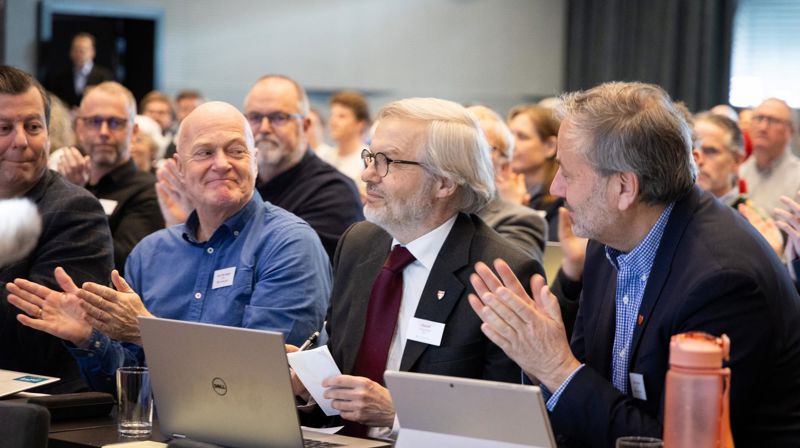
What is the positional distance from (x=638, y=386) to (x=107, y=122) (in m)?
3.68

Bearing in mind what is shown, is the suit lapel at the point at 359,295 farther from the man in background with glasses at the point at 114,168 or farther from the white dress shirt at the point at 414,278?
the man in background with glasses at the point at 114,168

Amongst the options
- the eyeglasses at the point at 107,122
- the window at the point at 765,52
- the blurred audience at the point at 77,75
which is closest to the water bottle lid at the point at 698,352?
the eyeglasses at the point at 107,122

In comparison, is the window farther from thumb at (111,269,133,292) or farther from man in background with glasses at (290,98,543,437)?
thumb at (111,269,133,292)

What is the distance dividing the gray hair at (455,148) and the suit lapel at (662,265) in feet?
1.97

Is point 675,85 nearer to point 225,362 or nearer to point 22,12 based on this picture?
point 22,12

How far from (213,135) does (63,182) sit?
600 millimetres

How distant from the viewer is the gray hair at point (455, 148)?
2.70 metres

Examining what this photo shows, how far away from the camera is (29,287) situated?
2746 millimetres

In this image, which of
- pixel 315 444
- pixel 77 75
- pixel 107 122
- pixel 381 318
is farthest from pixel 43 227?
pixel 77 75

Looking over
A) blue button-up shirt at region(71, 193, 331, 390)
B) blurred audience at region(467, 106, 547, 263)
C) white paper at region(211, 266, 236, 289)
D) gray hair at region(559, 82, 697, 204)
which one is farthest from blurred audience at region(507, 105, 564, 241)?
gray hair at region(559, 82, 697, 204)

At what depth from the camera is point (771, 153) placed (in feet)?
24.0

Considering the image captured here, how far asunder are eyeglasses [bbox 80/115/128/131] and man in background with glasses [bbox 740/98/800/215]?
4178 millimetres

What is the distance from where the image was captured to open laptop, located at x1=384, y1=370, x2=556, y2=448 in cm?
179

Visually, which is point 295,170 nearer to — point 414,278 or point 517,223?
point 517,223
